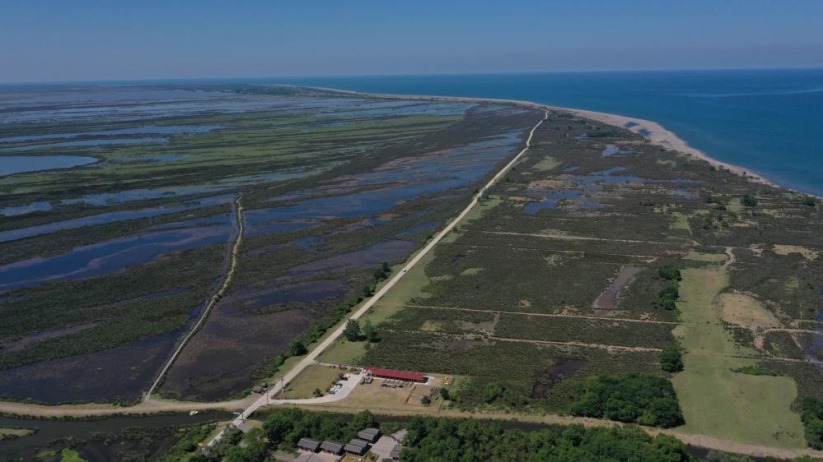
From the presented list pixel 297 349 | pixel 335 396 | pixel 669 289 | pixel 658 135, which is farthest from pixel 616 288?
pixel 658 135

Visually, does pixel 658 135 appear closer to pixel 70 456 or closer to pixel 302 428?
pixel 302 428

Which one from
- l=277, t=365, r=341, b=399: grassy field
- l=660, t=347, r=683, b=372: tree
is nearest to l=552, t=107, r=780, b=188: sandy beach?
l=660, t=347, r=683, b=372: tree

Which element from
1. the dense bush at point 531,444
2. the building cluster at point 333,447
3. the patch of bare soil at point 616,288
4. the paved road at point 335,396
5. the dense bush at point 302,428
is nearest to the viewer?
the dense bush at point 531,444

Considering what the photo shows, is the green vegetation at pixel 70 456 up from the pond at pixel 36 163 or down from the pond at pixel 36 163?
down

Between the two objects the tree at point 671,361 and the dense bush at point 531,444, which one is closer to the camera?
the dense bush at point 531,444

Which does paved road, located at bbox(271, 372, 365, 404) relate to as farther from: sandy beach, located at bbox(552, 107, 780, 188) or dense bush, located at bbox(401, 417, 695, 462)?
sandy beach, located at bbox(552, 107, 780, 188)

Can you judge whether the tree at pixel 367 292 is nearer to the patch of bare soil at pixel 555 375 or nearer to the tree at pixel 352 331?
the tree at pixel 352 331

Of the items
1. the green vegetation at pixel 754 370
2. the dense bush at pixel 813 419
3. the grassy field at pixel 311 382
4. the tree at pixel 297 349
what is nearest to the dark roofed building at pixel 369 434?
the grassy field at pixel 311 382
